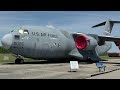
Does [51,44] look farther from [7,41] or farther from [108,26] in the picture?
[108,26]

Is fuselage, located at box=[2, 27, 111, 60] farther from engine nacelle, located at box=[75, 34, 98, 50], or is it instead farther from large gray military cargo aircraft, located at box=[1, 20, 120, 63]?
engine nacelle, located at box=[75, 34, 98, 50]

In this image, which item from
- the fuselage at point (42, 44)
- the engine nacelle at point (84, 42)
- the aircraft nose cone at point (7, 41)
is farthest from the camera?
the engine nacelle at point (84, 42)

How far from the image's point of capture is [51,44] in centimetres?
3192

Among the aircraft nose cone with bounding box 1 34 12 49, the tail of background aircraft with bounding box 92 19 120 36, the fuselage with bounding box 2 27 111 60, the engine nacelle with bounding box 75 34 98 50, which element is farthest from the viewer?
the tail of background aircraft with bounding box 92 19 120 36

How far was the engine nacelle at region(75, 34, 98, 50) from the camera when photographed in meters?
33.8

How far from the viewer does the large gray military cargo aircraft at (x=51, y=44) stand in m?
28.9

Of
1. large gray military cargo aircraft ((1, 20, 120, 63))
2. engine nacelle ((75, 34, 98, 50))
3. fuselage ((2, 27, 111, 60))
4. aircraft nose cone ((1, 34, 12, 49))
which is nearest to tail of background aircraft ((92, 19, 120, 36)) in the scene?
large gray military cargo aircraft ((1, 20, 120, 63))

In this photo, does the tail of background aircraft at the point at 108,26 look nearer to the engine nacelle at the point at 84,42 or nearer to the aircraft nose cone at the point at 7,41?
the engine nacelle at the point at 84,42

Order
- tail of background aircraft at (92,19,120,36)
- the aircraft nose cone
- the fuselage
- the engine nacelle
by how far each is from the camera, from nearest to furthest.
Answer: the aircraft nose cone, the fuselage, the engine nacelle, tail of background aircraft at (92,19,120,36)

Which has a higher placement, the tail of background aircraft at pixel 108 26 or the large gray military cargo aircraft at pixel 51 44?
the tail of background aircraft at pixel 108 26

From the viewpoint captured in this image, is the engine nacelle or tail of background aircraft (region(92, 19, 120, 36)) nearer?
the engine nacelle

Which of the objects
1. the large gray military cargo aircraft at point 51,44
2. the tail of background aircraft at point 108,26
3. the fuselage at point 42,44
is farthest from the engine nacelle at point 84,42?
the tail of background aircraft at point 108,26
